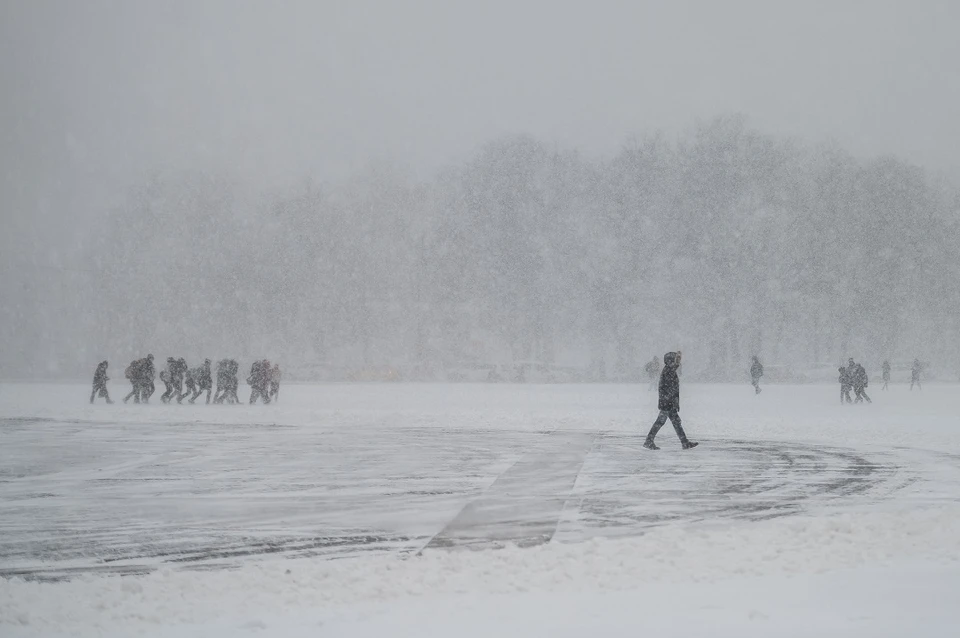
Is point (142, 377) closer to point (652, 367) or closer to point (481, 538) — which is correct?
point (652, 367)

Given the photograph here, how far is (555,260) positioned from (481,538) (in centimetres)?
5727

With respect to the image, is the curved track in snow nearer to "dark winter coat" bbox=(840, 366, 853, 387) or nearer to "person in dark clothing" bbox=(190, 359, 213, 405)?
"person in dark clothing" bbox=(190, 359, 213, 405)

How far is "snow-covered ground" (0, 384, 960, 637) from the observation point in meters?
5.77

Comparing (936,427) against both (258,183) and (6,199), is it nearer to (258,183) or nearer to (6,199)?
(258,183)

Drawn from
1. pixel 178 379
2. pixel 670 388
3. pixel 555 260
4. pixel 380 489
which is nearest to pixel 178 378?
pixel 178 379

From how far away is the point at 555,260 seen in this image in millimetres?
65000

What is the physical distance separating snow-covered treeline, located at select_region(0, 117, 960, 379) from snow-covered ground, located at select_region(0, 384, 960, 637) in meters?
42.7

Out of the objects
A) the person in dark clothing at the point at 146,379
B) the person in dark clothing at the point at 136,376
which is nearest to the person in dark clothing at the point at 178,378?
the person in dark clothing at the point at 146,379

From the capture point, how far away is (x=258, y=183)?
76.3 m

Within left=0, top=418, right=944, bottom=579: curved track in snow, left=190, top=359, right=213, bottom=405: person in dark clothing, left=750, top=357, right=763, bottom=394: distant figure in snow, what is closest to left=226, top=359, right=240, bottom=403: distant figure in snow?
left=190, top=359, right=213, bottom=405: person in dark clothing

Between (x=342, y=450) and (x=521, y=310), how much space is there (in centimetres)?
4759

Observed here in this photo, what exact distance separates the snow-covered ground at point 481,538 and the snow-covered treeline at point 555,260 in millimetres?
42706

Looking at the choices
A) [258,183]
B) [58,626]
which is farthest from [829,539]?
[258,183]

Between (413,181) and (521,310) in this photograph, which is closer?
(521,310)
